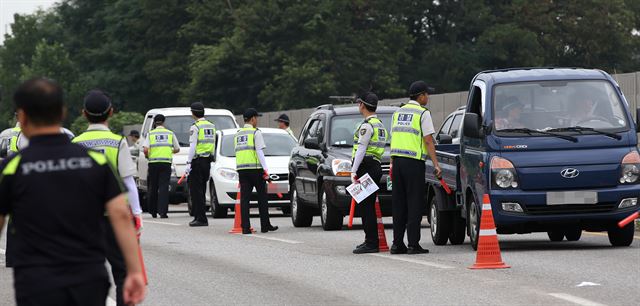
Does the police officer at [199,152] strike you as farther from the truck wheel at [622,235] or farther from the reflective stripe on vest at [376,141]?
the truck wheel at [622,235]

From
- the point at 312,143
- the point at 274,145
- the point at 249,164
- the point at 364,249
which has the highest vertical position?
the point at 312,143

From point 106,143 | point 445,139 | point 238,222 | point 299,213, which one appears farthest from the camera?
point 299,213

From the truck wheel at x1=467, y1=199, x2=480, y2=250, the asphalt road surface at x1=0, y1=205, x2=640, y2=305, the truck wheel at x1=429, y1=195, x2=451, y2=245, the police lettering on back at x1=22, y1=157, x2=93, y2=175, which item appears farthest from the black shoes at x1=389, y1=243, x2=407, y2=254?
the police lettering on back at x1=22, y1=157, x2=93, y2=175

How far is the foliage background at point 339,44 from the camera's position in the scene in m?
76.8

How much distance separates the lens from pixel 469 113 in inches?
650

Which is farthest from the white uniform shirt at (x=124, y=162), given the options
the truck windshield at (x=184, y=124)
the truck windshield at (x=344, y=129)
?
the truck windshield at (x=184, y=124)

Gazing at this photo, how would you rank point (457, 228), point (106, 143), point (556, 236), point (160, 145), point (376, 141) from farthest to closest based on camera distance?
1. point (160, 145)
2. point (556, 236)
3. point (457, 228)
4. point (376, 141)
5. point (106, 143)

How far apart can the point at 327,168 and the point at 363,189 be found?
4.97 meters

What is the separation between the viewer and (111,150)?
10.0 metres

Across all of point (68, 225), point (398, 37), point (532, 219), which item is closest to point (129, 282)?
point (68, 225)

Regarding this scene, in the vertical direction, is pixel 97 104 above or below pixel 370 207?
above

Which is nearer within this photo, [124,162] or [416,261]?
[124,162]

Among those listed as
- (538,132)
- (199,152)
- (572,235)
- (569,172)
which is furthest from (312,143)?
(569,172)

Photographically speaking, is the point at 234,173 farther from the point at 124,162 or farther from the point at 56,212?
the point at 56,212
